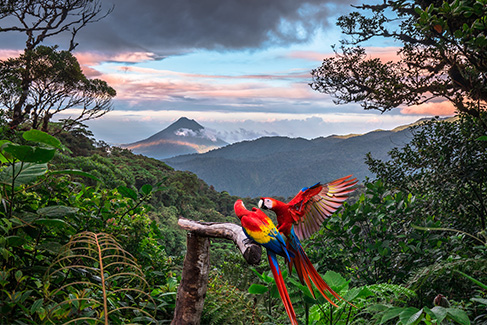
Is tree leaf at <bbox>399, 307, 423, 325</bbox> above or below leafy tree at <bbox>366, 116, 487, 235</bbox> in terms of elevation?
below

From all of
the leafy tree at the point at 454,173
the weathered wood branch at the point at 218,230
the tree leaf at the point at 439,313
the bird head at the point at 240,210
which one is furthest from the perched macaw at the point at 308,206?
the leafy tree at the point at 454,173

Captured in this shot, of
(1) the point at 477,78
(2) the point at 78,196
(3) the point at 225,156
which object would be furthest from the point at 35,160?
(3) the point at 225,156

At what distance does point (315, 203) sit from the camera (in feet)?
5.78

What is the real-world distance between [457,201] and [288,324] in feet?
7.83

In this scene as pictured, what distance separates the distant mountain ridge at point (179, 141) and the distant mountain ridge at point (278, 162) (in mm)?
2101

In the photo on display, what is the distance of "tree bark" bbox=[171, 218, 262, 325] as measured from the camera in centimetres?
147

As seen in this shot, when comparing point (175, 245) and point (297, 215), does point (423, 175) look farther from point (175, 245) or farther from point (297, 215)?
point (175, 245)

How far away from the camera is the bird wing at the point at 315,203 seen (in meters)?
1.73

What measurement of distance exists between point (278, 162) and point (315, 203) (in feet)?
173

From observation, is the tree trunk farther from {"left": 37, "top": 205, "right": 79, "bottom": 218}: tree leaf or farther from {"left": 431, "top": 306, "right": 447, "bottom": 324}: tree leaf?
{"left": 431, "top": 306, "right": 447, "bottom": 324}: tree leaf

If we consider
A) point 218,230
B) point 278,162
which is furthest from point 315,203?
point 278,162

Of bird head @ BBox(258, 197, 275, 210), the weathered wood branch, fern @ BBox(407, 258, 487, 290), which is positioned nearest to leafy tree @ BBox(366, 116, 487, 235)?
fern @ BBox(407, 258, 487, 290)

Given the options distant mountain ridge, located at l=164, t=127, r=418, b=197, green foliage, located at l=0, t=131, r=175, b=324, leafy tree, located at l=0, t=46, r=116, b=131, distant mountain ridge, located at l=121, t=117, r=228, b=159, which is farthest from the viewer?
distant mountain ridge, located at l=121, t=117, r=228, b=159

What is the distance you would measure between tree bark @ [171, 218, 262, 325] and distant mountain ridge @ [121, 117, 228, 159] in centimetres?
5635
